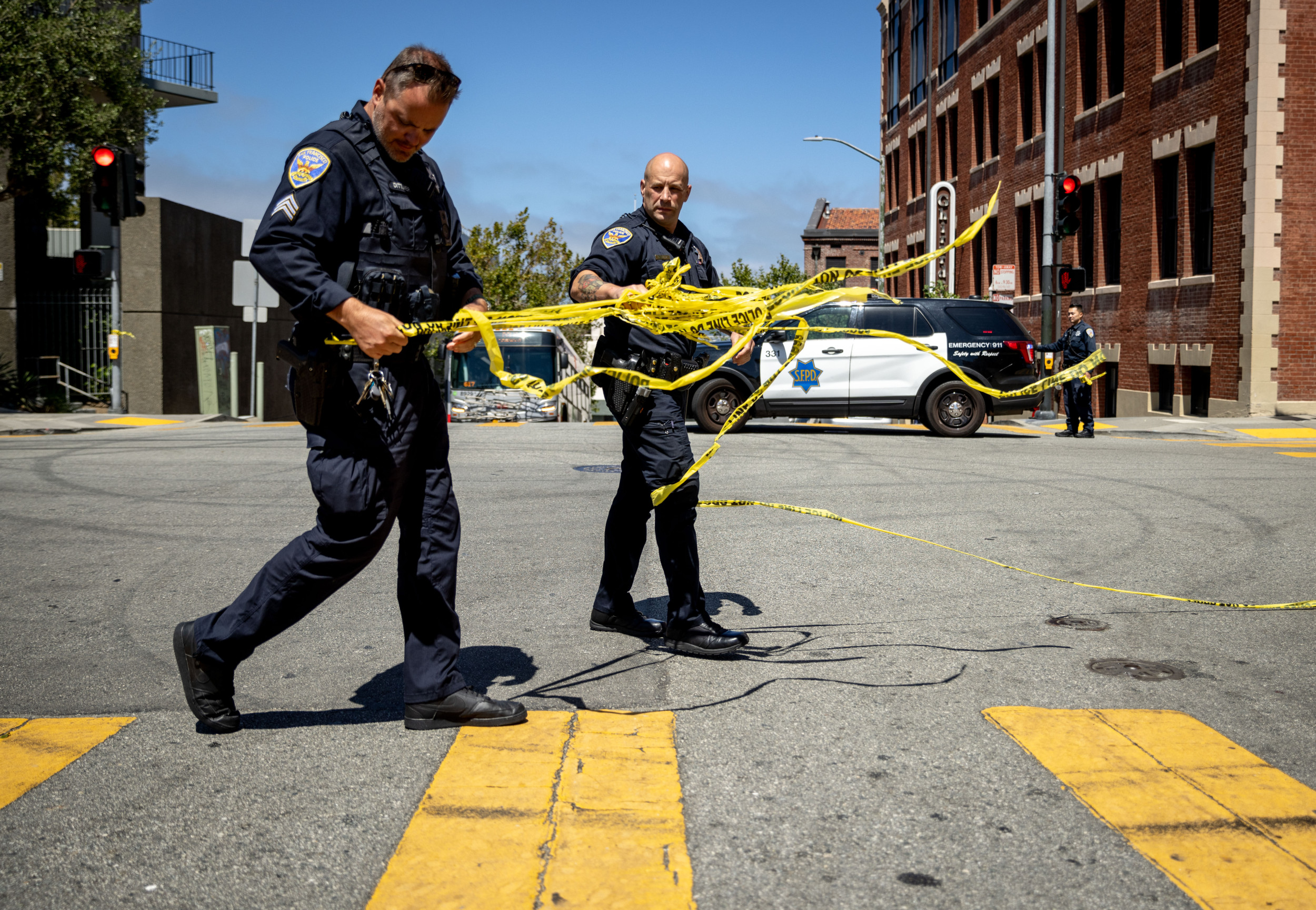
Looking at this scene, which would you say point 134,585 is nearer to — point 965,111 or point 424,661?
point 424,661

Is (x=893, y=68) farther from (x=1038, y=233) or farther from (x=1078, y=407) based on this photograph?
(x=1078, y=407)

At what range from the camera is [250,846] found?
9.04ft

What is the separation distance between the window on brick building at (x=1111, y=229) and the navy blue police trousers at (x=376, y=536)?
2354cm

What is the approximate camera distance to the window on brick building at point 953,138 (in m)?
35.8

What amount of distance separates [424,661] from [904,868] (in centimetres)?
167

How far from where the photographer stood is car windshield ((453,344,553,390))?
24.4m

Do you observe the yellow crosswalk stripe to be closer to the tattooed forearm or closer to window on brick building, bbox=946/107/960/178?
the tattooed forearm

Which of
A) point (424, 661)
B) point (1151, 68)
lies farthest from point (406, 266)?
point (1151, 68)

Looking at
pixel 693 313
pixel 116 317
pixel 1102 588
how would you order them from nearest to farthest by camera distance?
pixel 693 313
pixel 1102 588
pixel 116 317

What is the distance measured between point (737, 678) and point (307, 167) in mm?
2273

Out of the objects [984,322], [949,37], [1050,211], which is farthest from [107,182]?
[949,37]

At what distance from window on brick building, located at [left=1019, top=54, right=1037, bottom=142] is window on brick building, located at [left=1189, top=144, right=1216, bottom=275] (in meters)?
8.87

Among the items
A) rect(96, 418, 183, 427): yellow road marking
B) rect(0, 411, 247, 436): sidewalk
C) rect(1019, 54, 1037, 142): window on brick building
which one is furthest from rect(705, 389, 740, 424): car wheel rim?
rect(1019, 54, 1037, 142): window on brick building

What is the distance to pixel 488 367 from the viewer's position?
938 inches
